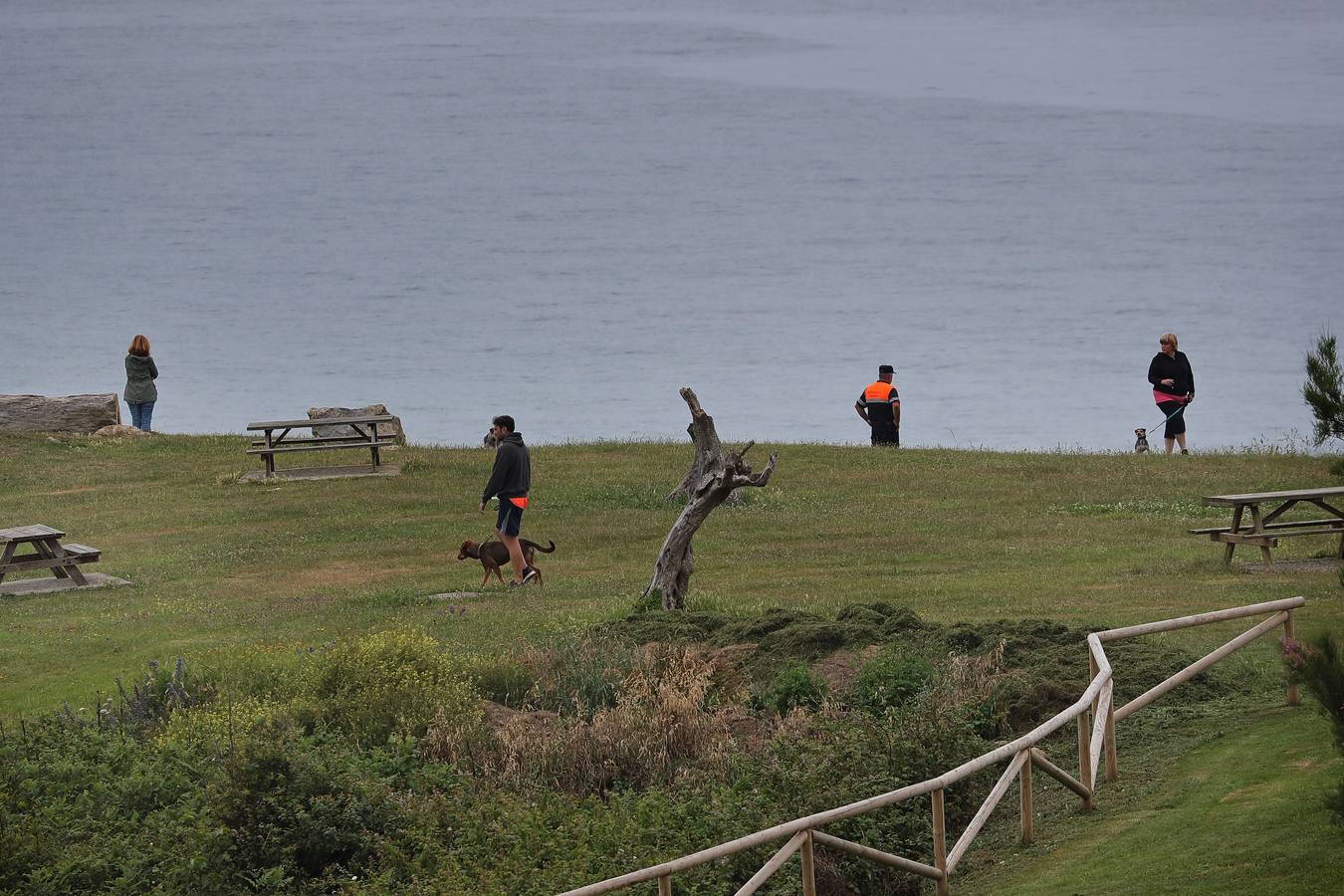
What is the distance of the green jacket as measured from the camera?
31.0 metres

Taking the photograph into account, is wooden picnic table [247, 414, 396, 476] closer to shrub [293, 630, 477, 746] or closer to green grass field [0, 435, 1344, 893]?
green grass field [0, 435, 1344, 893]

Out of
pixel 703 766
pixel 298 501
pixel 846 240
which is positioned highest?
pixel 846 240

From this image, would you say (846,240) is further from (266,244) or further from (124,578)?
(124,578)

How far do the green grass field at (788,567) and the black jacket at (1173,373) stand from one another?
1.45 m

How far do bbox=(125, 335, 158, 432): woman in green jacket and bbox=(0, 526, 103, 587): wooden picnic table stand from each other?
10903mm

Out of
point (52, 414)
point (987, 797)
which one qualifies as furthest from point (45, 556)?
point (987, 797)

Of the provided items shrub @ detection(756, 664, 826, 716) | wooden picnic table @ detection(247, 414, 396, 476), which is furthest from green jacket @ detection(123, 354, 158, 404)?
shrub @ detection(756, 664, 826, 716)

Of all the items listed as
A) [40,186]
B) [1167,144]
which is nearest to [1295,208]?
[1167,144]

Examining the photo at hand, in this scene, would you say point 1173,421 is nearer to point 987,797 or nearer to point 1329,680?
point 987,797

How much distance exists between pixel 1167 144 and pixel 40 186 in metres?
81.7

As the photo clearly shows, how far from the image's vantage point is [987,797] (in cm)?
1093

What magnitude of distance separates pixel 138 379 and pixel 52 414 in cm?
153

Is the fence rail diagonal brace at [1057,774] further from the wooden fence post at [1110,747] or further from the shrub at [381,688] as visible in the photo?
the shrub at [381,688]

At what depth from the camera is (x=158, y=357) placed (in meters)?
90.0
